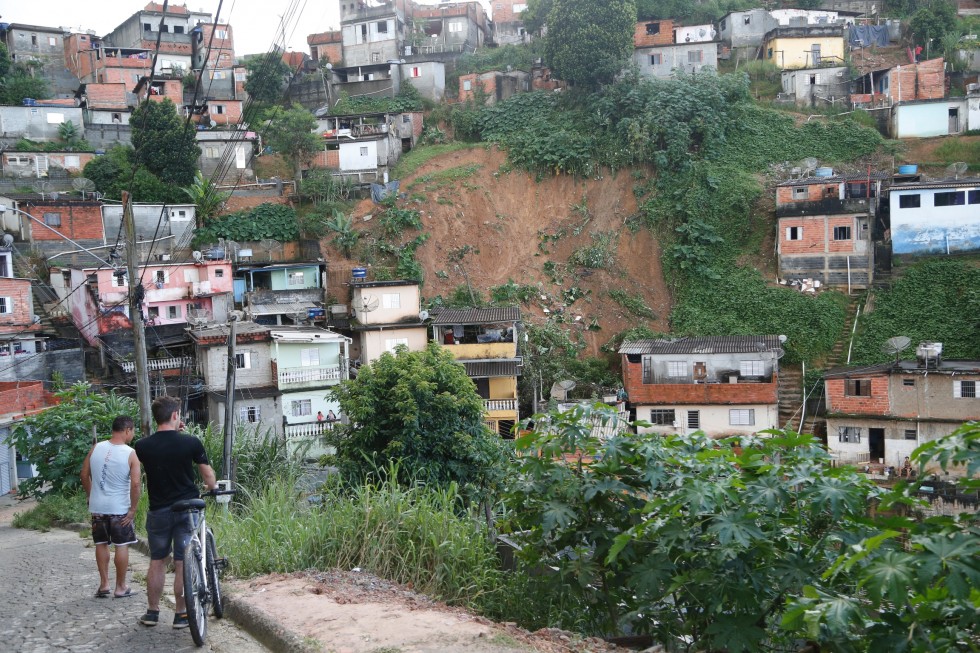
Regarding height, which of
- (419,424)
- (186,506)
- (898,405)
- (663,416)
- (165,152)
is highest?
(165,152)

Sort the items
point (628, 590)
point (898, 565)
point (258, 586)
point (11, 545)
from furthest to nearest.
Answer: point (11, 545) < point (258, 586) < point (628, 590) < point (898, 565)

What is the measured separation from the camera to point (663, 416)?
25.2 meters

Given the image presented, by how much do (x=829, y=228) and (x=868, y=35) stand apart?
17.9 m

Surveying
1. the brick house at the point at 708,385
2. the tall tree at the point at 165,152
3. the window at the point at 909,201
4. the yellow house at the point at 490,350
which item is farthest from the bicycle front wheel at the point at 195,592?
the tall tree at the point at 165,152

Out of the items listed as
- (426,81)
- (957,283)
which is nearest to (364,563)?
(957,283)

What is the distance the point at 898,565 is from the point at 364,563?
4170mm

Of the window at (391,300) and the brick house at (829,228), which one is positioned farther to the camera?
the brick house at (829,228)

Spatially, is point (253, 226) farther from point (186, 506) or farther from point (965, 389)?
point (186, 506)

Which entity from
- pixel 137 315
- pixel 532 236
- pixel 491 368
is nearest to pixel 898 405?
pixel 491 368

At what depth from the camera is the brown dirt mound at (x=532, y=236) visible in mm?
30734

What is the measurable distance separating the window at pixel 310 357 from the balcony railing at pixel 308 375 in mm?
239

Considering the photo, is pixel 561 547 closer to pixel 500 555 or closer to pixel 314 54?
pixel 500 555

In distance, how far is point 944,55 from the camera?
39.0m

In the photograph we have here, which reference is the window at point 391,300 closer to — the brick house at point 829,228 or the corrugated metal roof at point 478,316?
the corrugated metal roof at point 478,316
